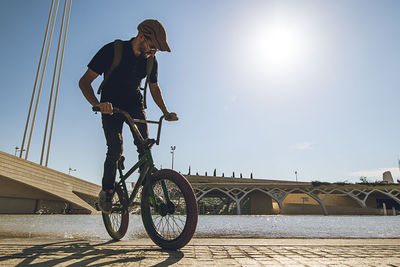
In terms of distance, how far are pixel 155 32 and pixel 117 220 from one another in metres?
2.33

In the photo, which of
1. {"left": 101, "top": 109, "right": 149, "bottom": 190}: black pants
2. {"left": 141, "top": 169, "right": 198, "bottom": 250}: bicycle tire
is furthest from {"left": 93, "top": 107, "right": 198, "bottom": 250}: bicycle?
{"left": 101, "top": 109, "right": 149, "bottom": 190}: black pants

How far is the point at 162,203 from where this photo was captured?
2314 millimetres

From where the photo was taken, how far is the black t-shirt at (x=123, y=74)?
2.68m

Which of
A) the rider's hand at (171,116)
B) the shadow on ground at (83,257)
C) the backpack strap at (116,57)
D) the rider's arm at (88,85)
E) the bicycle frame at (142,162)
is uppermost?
the backpack strap at (116,57)

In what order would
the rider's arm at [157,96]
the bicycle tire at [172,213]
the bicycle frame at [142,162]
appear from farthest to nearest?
1. the rider's arm at [157,96]
2. the bicycle frame at [142,162]
3. the bicycle tire at [172,213]

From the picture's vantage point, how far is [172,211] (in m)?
2.26

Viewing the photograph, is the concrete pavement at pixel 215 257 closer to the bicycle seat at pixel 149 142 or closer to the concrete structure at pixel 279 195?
the bicycle seat at pixel 149 142

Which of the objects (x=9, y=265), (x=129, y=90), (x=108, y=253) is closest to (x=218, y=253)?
(x=108, y=253)

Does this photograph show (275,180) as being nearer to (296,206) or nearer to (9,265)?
(296,206)

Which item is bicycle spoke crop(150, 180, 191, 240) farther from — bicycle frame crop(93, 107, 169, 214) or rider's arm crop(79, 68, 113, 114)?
rider's arm crop(79, 68, 113, 114)

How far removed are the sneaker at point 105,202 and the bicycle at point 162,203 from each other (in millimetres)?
71

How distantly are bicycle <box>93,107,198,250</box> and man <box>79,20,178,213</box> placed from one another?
19 cm

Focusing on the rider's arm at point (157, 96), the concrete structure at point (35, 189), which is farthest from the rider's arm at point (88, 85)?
the concrete structure at point (35, 189)

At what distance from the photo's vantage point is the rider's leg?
279 centimetres
